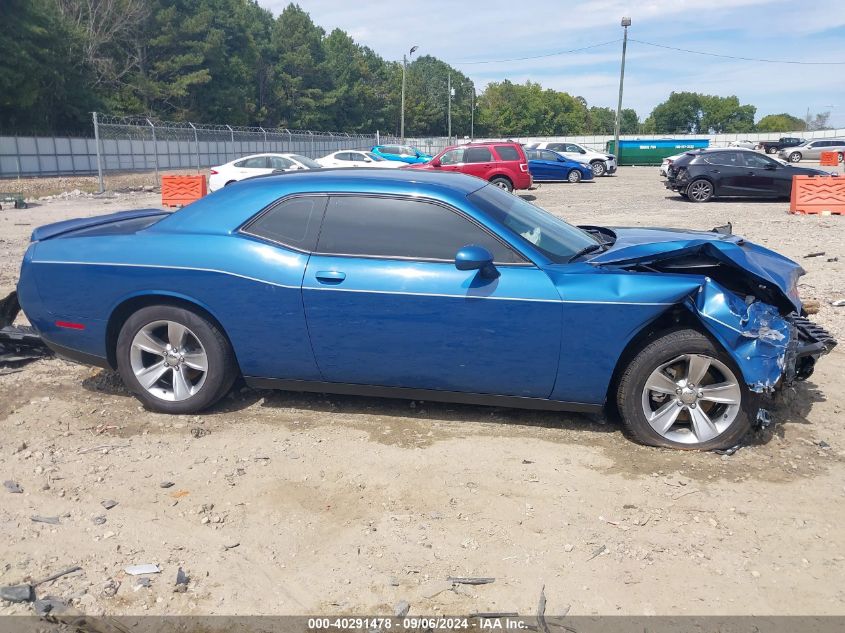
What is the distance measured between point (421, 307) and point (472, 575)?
1609mm

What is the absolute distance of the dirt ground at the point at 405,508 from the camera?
9.62 feet

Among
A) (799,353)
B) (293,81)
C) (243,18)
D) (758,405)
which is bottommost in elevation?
(758,405)

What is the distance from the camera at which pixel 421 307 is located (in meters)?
4.12

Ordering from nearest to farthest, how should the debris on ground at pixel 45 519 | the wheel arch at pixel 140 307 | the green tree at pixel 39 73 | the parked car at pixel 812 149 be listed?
the debris on ground at pixel 45 519 → the wheel arch at pixel 140 307 → the green tree at pixel 39 73 → the parked car at pixel 812 149

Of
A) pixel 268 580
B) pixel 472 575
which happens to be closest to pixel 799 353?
pixel 472 575

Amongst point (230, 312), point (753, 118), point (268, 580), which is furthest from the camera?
point (753, 118)

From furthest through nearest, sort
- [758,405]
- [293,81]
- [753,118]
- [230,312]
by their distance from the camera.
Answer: [753,118]
[293,81]
[230,312]
[758,405]

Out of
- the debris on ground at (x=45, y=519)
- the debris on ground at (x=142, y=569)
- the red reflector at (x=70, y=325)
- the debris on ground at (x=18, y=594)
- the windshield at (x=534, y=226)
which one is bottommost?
the debris on ground at (x=142, y=569)

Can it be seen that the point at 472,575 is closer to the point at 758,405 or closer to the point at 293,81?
the point at 758,405

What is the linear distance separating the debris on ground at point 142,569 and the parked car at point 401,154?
25.4 meters

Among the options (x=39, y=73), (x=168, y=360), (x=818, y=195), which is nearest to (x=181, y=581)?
(x=168, y=360)

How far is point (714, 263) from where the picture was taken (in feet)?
14.0

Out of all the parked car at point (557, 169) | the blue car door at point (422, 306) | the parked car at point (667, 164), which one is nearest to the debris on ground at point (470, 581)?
the blue car door at point (422, 306)

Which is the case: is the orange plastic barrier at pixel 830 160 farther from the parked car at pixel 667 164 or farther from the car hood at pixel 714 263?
the car hood at pixel 714 263
